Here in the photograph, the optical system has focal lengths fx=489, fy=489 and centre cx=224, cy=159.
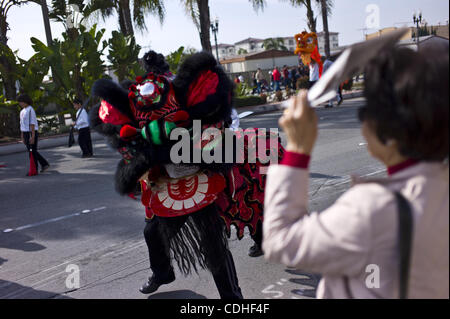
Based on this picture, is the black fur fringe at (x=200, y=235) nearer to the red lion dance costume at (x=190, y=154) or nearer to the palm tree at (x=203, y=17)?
the red lion dance costume at (x=190, y=154)

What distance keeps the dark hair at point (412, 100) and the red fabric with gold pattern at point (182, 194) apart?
191cm

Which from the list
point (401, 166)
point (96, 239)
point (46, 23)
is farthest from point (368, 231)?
point (46, 23)

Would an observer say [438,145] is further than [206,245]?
No

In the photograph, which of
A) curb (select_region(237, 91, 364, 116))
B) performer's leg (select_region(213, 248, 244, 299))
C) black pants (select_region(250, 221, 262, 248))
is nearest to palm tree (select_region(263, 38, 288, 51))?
curb (select_region(237, 91, 364, 116))

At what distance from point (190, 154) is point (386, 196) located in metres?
1.89

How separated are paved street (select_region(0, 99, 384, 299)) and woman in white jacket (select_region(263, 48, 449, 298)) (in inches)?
89.1

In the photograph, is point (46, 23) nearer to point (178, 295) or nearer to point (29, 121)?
point (29, 121)

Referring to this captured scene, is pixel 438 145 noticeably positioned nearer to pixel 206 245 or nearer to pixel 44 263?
pixel 206 245

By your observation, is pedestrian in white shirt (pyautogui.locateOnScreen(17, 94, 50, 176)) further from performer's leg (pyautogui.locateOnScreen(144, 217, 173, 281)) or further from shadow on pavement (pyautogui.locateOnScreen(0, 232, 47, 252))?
performer's leg (pyautogui.locateOnScreen(144, 217, 173, 281))

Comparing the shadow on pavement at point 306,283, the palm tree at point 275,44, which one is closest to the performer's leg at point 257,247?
the shadow on pavement at point 306,283

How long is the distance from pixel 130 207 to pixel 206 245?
3.29 metres

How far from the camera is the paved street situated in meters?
3.84
